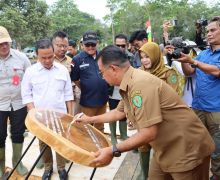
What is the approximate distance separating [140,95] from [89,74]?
225 centimetres

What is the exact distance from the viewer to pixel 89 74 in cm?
393

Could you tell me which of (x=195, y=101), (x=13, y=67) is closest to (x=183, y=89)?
(x=195, y=101)

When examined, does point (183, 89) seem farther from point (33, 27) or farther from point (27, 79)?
point (33, 27)

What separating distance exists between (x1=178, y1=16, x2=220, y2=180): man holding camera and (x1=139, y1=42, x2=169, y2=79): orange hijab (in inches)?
10.2

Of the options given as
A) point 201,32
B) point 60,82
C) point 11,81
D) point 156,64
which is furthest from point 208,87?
point 11,81

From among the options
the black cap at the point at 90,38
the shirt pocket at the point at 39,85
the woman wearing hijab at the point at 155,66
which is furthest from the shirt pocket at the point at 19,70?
the woman wearing hijab at the point at 155,66

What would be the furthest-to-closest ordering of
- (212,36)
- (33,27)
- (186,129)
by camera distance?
(33,27), (212,36), (186,129)

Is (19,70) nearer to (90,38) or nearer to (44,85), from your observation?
(44,85)

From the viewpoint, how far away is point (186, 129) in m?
2.02

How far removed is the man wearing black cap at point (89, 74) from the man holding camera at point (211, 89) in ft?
3.98

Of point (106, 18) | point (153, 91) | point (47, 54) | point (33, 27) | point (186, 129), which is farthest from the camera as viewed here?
point (106, 18)

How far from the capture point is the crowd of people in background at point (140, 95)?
5.97 feet

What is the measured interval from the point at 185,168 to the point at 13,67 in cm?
239

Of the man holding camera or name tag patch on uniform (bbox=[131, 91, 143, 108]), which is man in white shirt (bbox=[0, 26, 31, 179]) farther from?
Answer: name tag patch on uniform (bbox=[131, 91, 143, 108])
